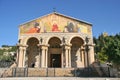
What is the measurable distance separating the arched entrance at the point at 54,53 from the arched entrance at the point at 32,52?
225 cm

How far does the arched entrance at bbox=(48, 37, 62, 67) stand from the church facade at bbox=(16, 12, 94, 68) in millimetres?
279

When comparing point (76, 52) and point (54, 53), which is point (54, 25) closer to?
point (54, 53)

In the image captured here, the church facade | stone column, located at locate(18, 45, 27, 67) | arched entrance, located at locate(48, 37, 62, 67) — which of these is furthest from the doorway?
stone column, located at locate(18, 45, 27, 67)

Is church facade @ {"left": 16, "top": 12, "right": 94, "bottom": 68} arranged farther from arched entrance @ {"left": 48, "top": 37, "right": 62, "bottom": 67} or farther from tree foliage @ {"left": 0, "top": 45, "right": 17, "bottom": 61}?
tree foliage @ {"left": 0, "top": 45, "right": 17, "bottom": 61}

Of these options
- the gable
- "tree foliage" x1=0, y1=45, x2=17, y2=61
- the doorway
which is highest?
the gable

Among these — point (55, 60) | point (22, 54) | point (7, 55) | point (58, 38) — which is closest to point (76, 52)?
point (55, 60)

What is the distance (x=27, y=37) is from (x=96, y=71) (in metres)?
12.4

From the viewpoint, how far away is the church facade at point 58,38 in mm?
26203

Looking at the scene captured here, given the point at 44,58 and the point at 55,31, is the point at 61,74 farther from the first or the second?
the point at 55,31

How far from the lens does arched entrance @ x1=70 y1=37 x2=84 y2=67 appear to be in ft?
93.0

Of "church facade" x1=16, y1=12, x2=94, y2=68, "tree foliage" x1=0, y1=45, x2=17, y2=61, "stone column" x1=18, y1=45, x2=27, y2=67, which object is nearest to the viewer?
A: "stone column" x1=18, y1=45, x2=27, y2=67

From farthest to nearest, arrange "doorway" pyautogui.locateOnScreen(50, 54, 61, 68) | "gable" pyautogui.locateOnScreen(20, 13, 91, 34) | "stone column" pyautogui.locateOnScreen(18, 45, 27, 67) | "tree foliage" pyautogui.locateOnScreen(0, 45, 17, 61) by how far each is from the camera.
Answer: "tree foliage" pyautogui.locateOnScreen(0, 45, 17, 61) < "doorway" pyautogui.locateOnScreen(50, 54, 61, 68) < "gable" pyautogui.locateOnScreen(20, 13, 91, 34) < "stone column" pyautogui.locateOnScreen(18, 45, 27, 67)

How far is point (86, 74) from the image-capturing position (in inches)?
740

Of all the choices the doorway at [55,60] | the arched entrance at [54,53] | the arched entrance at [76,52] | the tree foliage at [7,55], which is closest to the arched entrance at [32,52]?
the arched entrance at [54,53]
